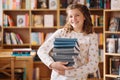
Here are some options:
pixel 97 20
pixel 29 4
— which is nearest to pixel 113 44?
pixel 97 20

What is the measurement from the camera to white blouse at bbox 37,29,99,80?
154 centimetres

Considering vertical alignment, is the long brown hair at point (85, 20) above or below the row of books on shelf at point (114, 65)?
above

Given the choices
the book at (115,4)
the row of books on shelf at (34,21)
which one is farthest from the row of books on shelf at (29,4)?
the book at (115,4)

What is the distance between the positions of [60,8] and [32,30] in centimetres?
69

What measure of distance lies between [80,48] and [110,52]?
7.99 feet

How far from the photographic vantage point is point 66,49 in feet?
4.85

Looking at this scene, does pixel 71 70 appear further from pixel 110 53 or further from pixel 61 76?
pixel 110 53

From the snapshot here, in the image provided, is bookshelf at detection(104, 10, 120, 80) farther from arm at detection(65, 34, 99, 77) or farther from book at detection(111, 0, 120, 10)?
arm at detection(65, 34, 99, 77)

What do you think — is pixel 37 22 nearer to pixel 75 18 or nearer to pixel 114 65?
pixel 114 65

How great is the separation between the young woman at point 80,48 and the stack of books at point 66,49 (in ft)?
0.11

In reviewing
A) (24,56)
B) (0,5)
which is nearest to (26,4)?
(0,5)

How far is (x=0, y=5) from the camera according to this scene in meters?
4.85

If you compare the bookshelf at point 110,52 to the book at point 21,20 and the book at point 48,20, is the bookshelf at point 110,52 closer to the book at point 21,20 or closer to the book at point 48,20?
the book at point 48,20

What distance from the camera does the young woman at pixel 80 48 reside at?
1.54 meters
